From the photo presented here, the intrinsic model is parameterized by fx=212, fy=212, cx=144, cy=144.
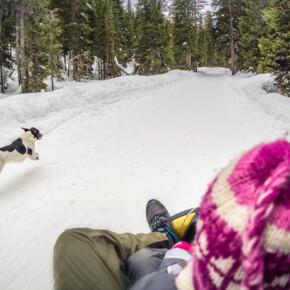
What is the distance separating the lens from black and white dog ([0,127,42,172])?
10.7 ft

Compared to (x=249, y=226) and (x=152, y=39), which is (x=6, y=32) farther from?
(x=249, y=226)

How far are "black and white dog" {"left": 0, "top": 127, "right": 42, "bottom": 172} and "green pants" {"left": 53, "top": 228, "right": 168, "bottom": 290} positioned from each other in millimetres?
2422

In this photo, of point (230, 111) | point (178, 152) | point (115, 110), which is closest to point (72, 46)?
point (115, 110)

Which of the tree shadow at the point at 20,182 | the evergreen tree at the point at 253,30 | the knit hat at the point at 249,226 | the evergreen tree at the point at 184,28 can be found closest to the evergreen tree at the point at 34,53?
the tree shadow at the point at 20,182

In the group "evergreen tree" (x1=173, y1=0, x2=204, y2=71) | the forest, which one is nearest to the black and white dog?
the forest

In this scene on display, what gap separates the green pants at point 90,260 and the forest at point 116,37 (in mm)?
10447

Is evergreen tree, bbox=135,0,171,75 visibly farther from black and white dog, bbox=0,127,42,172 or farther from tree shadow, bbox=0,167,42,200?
tree shadow, bbox=0,167,42,200

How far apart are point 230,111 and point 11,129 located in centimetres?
650

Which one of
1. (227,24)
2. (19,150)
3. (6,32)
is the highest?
(227,24)

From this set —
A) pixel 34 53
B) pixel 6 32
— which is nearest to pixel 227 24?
pixel 34 53

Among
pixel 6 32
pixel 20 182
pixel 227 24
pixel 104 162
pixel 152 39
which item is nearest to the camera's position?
pixel 20 182

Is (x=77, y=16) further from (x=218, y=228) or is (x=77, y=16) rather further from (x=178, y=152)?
(x=218, y=228)

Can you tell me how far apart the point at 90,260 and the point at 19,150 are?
2832mm

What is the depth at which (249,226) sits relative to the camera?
1.92 ft
